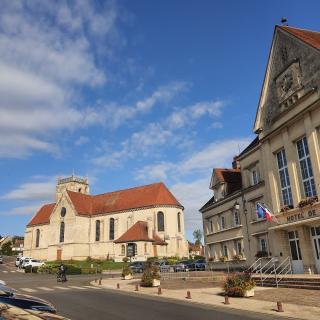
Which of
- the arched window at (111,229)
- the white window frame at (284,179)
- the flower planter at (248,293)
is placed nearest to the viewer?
the flower planter at (248,293)

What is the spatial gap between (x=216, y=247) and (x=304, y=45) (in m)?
21.2

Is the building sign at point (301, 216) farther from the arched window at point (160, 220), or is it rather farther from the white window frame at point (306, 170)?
the arched window at point (160, 220)

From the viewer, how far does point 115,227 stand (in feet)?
241

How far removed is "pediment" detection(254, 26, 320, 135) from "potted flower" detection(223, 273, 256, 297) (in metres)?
12.3

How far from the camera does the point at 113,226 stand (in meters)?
74.1

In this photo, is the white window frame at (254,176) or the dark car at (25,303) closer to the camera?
the dark car at (25,303)

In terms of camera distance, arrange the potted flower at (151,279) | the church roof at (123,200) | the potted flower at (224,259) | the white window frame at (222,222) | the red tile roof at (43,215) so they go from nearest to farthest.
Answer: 1. the potted flower at (151,279)
2. the potted flower at (224,259)
3. the white window frame at (222,222)
4. the church roof at (123,200)
5. the red tile roof at (43,215)

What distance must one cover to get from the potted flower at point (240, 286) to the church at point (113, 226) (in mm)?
43909

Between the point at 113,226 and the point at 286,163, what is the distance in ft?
175

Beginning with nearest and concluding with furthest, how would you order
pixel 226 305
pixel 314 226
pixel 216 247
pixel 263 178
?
pixel 226 305 → pixel 314 226 → pixel 263 178 → pixel 216 247

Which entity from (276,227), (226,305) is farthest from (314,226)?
(226,305)

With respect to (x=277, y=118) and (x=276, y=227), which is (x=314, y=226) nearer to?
(x=276, y=227)

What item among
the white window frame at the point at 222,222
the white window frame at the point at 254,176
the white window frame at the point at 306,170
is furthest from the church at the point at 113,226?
the white window frame at the point at 306,170

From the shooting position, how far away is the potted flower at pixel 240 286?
16.8m
